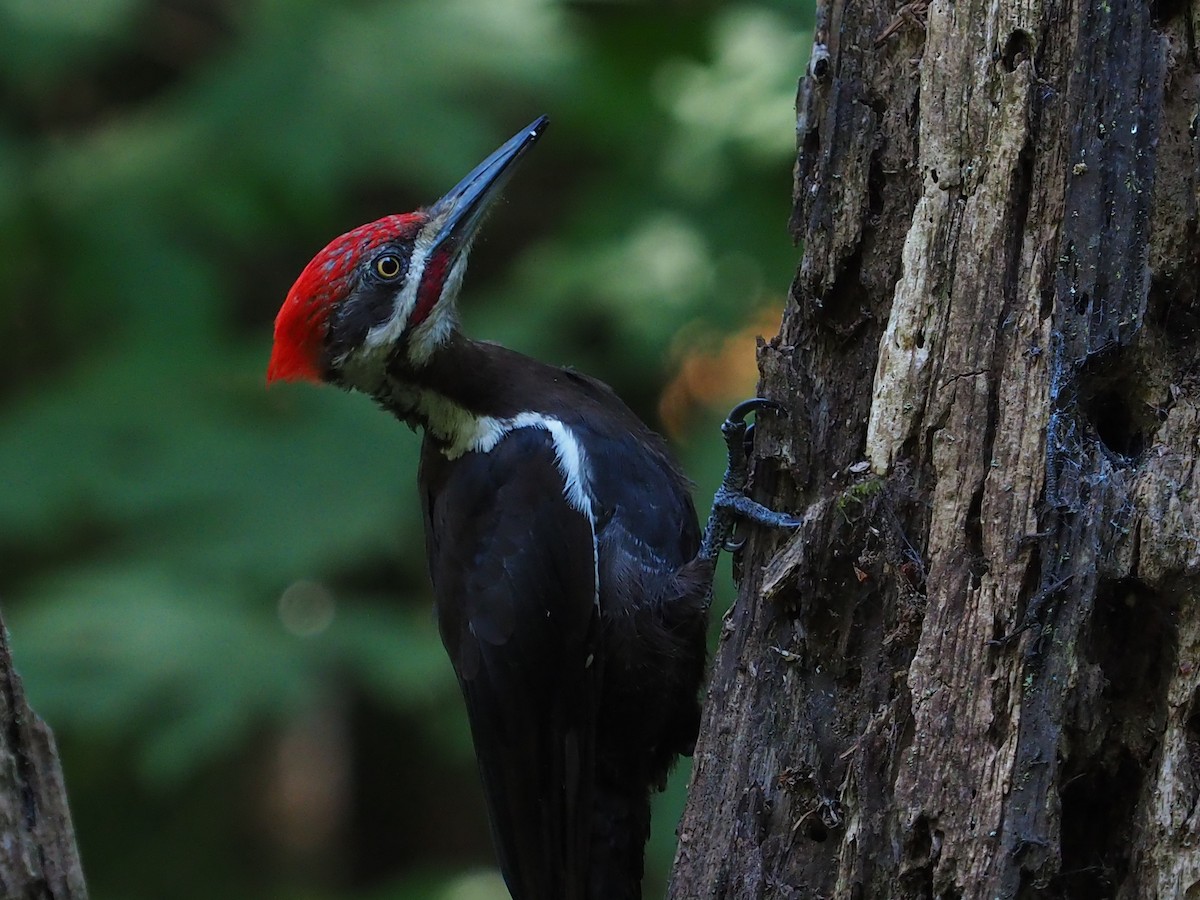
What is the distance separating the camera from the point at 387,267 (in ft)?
12.4

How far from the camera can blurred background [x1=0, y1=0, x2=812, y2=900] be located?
457 cm

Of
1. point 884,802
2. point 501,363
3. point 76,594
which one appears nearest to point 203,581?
point 76,594

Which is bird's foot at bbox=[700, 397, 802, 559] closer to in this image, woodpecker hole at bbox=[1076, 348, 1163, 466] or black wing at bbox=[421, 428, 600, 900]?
black wing at bbox=[421, 428, 600, 900]

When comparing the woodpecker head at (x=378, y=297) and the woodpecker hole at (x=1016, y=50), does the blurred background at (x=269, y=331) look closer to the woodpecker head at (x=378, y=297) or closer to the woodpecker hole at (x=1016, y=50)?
the woodpecker head at (x=378, y=297)

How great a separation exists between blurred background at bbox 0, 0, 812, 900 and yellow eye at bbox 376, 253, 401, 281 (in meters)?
1.15

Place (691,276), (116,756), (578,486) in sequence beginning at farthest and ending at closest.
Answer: (116,756) < (691,276) < (578,486)

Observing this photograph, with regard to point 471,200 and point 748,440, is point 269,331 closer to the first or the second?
point 471,200

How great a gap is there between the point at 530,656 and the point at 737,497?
84 cm

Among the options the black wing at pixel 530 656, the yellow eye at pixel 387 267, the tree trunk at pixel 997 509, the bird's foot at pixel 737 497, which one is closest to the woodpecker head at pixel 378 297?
the yellow eye at pixel 387 267

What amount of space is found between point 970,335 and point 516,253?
520 cm

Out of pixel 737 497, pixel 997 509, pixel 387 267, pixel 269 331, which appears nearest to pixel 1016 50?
pixel 997 509

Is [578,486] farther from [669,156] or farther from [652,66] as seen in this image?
[652,66]

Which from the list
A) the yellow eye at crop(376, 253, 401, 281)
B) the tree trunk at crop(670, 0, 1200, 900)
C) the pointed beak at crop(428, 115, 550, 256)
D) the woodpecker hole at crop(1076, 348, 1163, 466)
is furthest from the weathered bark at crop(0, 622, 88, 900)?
the pointed beak at crop(428, 115, 550, 256)

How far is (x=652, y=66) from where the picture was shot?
18.0 ft
